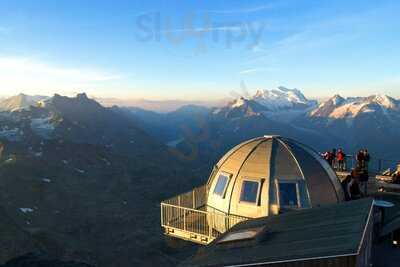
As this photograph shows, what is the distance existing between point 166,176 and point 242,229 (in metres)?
157

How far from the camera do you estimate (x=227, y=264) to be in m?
15.5

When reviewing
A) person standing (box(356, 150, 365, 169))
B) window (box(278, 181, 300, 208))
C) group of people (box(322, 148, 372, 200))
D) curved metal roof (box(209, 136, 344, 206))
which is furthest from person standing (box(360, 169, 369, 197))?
window (box(278, 181, 300, 208))

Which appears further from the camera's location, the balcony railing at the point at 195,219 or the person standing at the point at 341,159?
the person standing at the point at 341,159

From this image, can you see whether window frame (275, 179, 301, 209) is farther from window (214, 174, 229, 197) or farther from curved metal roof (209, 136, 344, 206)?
window (214, 174, 229, 197)

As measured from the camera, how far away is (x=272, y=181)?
83.1 ft

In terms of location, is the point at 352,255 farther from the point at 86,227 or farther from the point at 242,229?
the point at 86,227

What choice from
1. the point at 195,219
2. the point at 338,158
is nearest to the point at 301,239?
the point at 195,219

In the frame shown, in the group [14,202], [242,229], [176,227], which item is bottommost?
[14,202]

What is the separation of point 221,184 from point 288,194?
15.7 ft

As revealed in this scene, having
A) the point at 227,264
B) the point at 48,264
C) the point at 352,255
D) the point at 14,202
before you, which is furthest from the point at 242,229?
the point at 14,202

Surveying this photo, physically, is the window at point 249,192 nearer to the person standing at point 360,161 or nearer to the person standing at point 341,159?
the person standing at point 360,161

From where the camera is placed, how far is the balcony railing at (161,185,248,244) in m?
26.6

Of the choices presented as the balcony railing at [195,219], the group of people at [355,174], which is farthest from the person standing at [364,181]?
the balcony railing at [195,219]

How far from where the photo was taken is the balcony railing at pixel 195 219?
2658 centimetres
